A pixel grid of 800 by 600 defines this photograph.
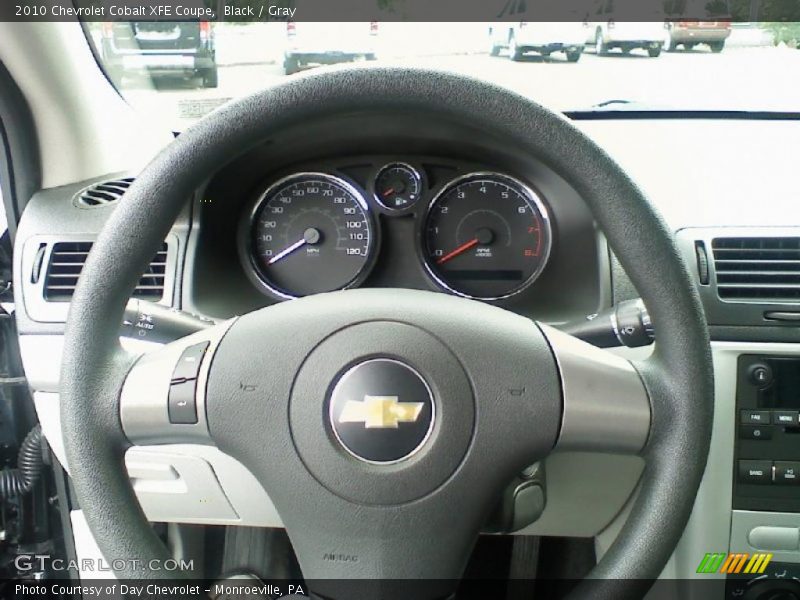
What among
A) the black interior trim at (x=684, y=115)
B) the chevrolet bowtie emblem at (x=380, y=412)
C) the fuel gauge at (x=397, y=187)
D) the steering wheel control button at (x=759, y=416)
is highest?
the black interior trim at (x=684, y=115)

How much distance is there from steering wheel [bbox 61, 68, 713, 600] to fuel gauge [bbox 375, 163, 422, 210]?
710 millimetres

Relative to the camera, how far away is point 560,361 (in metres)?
0.99

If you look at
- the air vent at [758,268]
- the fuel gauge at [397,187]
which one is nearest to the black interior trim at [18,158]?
the fuel gauge at [397,187]

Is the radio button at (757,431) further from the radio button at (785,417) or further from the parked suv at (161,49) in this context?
the parked suv at (161,49)

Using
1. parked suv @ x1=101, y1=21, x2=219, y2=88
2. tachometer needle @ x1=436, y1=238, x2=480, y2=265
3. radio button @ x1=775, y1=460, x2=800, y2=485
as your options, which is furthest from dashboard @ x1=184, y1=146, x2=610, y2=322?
radio button @ x1=775, y1=460, x2=800, y2=485

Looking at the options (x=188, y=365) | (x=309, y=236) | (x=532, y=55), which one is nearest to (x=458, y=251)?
(x=309, y=236)

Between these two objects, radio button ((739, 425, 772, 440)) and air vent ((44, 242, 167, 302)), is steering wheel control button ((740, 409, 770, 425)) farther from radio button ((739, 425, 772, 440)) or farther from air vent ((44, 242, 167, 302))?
air vent ((44, 242, 167, 302))

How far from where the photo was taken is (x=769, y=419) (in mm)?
1512

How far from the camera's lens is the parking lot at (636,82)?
176cm

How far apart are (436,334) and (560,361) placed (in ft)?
0.50

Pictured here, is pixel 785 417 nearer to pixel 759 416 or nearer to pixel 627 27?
pixel 759 416

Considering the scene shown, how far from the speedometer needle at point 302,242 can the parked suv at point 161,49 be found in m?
0.42

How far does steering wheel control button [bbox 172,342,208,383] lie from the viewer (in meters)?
1.01

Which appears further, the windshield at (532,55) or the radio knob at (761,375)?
the windshield at (532,55)
